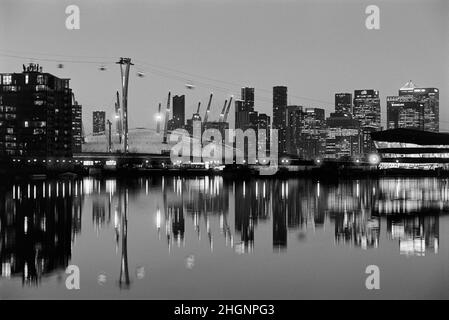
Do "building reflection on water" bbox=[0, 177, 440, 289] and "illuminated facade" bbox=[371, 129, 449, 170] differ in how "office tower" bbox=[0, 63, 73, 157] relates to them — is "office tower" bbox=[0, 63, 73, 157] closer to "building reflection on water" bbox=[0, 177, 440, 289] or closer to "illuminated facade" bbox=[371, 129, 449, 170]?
"illuminated facade" bbox=[371, 129, 449, 170]

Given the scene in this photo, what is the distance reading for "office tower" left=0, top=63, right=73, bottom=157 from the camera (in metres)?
139

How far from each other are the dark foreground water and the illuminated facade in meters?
129

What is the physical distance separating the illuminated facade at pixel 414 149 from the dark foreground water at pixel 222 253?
129m

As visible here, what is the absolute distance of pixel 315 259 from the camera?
51.8 feet

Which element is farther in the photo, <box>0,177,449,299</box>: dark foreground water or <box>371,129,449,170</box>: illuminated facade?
<box>371,129,449,170</box>: illuminated facade

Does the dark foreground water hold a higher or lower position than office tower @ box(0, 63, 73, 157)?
lower

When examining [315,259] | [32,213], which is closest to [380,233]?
[315,259]

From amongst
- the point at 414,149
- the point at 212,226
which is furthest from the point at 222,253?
the point at 414,149

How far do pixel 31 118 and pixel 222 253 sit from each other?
137 metres

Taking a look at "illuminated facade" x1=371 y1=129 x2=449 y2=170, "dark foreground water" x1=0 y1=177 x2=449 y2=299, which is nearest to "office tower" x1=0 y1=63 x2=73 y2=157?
"illuminated facade" x1=371 y1=129 x2=449 y2=170

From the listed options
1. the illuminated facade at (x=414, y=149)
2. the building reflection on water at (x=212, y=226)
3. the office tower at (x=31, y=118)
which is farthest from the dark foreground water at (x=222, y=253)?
the illuminated facade at (x=414, y=149)

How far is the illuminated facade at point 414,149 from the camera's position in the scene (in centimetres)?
15038
